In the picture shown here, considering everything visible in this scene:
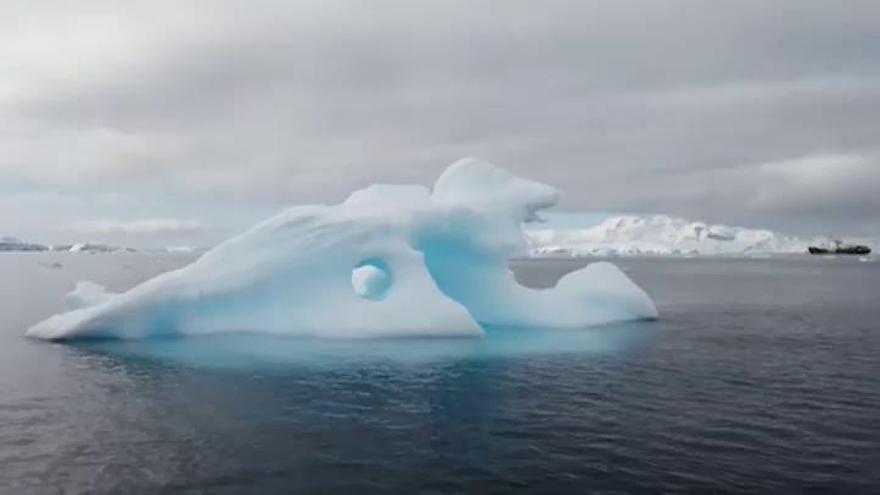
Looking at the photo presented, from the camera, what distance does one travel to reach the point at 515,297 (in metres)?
29.9

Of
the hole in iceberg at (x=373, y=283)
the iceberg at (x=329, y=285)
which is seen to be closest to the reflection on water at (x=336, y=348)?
the iceberg at (x=329, y=285)

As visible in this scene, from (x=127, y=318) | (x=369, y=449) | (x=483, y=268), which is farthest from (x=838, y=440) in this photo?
(x=127, y=318)

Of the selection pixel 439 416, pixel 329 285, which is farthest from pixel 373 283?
pixel 439 416

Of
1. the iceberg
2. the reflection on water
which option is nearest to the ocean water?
the reflection on water

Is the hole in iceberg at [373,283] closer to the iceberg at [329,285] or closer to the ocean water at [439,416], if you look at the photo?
the iceberg at [329,285]

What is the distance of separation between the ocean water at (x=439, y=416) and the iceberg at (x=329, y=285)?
1035mm

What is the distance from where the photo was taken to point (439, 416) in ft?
50.6

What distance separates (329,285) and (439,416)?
11.8 meters

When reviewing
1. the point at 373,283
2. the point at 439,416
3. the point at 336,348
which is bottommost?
the point at 439,416

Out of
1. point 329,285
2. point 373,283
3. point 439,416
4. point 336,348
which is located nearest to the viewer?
point 439,416

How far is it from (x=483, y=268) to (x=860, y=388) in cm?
1502

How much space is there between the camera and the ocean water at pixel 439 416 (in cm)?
1144

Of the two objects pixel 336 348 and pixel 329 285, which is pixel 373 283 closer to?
pixel 329 285

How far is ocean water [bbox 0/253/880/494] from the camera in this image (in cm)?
1144
